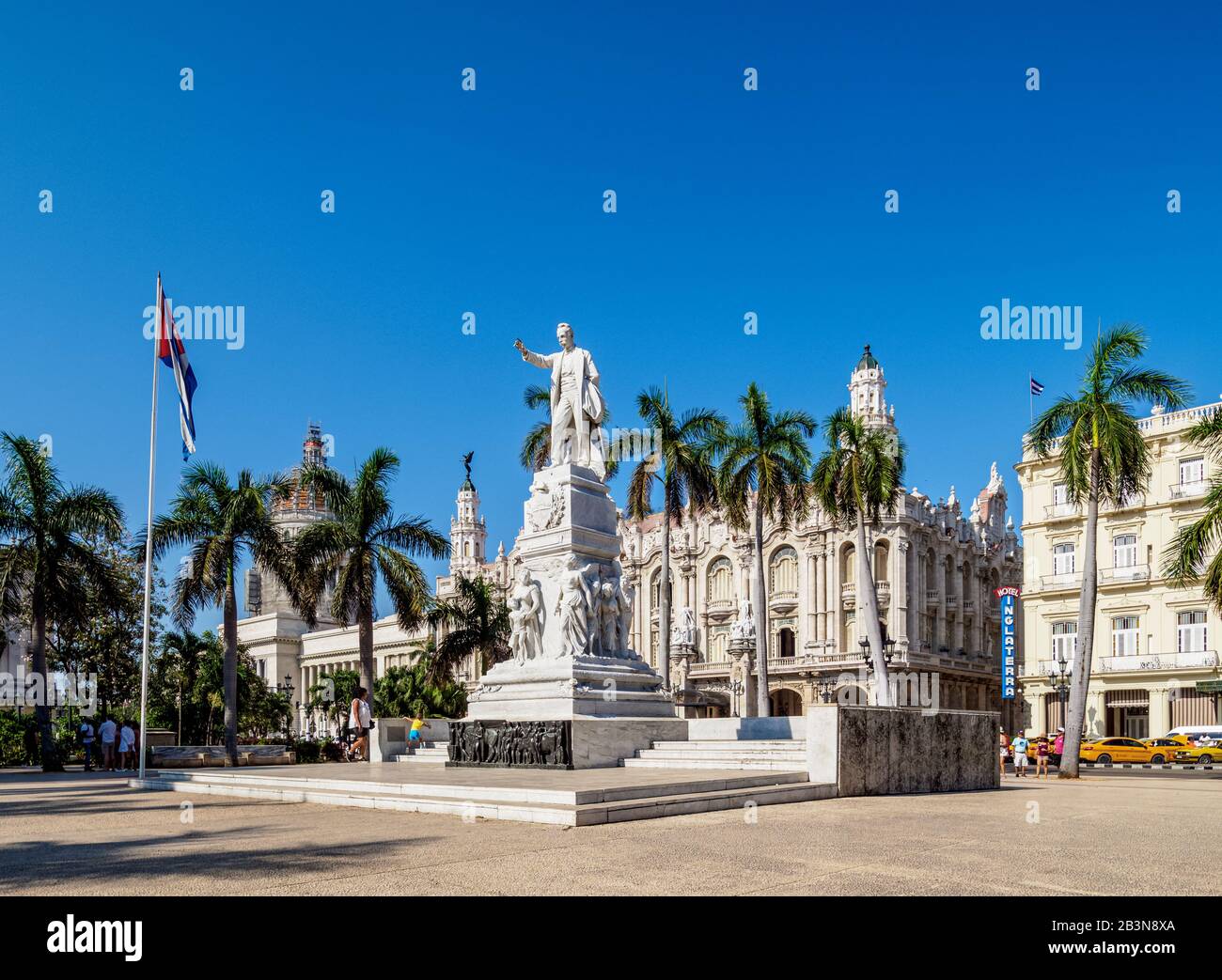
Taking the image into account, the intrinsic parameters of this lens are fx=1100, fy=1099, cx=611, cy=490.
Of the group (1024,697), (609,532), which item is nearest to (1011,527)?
(1024,697)

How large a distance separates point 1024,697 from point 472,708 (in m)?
45.1

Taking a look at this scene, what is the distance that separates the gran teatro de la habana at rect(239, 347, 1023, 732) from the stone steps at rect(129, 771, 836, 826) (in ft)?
150

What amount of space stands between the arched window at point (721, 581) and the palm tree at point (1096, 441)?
4941cm

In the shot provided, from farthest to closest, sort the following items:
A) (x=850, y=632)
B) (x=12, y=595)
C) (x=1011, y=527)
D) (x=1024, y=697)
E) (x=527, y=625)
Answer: (x=1011, y=527) < (x=850, y=632) < (x=1024, y=697) < (x=12, y=595) < (x=527, y=625)

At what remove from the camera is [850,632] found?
71.3 m

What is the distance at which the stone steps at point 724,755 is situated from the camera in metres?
16.8

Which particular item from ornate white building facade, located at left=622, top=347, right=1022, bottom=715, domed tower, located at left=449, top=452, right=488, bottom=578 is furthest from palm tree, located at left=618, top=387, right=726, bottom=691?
domed tower, located at left=449, top=452, right=488, bottom=578

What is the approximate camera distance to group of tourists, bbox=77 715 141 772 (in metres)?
30.4

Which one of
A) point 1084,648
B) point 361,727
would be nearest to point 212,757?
point 361,727

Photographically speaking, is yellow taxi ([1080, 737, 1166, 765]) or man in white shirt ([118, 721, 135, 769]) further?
yellow taxi ([1080, 737, 1166, 765])

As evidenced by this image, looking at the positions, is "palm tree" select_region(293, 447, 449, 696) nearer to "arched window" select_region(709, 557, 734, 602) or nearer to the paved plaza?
the paved plaza

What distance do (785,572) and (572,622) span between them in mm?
57934

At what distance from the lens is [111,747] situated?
30609 millimetres

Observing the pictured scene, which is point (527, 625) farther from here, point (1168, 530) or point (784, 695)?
point (784, 695)
